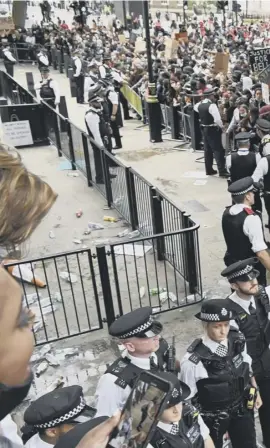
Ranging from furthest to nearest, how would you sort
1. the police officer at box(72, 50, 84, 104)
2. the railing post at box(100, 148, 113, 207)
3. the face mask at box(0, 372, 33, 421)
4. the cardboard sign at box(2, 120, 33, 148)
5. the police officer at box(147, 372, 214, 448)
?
the police officer at box(72, 50, 84, 104), the cardboard sign at box(2, 120, 33, 148), the railing post at box(100, 148, 113, 207), the police officer at box(147, 372, 214, 448), the face mask at box(0, 372, 33, 421)

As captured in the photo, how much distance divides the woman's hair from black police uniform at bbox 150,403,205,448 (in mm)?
1956

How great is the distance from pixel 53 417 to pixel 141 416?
1.46m

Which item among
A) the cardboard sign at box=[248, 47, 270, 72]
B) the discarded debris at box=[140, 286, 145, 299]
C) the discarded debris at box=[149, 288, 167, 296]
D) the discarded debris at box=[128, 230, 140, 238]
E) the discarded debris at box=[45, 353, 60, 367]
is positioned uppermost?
the cardboard sign at box=[248, 47, 270, 72]

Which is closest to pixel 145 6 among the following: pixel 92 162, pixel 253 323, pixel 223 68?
pixel 92 162

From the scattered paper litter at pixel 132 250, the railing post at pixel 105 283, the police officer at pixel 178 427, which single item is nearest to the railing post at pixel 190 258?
the railing post at pixel 105 283

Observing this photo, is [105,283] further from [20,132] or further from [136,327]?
[20,132]

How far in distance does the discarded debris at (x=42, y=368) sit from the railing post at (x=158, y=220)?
236cm

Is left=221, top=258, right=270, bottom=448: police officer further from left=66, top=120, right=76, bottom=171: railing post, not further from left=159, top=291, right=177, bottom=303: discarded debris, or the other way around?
left=66, top=120, right=76, bottom=171: railing post

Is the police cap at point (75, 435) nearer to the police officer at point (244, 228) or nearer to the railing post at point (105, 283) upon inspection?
the railing post at point (105, 283)

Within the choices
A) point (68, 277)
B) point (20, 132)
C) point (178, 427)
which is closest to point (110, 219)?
point (68, 277)

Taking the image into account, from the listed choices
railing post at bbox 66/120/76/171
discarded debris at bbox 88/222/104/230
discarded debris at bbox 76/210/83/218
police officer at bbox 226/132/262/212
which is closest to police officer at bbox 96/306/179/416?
police officer at bbox 226/132/262/212

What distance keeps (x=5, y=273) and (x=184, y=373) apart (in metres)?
2.84

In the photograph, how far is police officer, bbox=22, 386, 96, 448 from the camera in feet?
9.67

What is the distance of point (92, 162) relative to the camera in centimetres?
1097
